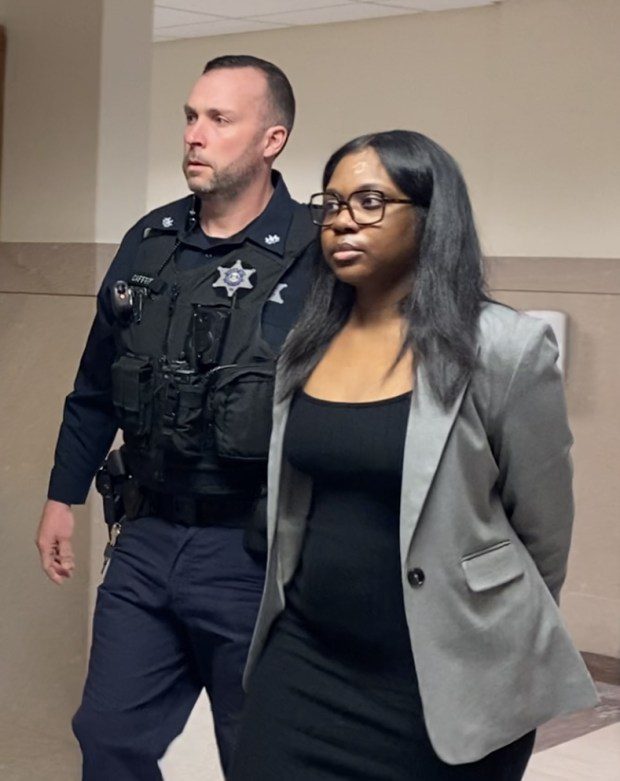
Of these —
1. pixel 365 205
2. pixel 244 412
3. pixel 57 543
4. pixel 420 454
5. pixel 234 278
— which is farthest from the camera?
pixel 57 543

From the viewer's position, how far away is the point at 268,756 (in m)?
2.23

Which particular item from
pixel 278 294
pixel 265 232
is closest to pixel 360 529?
pixel 278 294

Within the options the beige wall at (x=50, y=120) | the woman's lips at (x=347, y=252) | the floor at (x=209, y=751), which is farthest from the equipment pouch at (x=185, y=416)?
the floor at (x=209, y=751)

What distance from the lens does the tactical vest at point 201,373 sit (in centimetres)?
260

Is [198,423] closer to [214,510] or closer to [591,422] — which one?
[214,510]

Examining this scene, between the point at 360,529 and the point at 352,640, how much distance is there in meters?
0.17

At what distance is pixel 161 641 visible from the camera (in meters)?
2.71

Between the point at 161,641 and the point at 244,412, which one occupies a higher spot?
the point at 244,412

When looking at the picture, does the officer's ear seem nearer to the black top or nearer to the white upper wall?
the black top

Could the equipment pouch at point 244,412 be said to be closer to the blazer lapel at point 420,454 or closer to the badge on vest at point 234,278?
the badge on vest at point 234,278

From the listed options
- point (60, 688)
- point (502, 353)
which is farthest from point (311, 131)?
point (502, 353)

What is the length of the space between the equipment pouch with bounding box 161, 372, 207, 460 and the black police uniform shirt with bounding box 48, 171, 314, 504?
0.17m

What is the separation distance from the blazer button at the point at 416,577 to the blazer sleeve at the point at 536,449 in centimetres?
19

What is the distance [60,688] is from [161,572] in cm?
119
